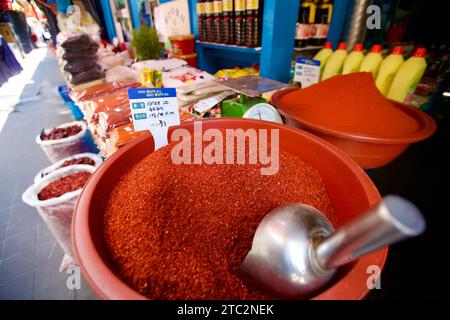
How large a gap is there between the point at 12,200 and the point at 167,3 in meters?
2.21

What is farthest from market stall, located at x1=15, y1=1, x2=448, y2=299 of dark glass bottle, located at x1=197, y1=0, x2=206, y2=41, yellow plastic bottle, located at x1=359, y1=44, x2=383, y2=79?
dark glass bottle, located at x1=197, y1=0, x2=206, y2=41

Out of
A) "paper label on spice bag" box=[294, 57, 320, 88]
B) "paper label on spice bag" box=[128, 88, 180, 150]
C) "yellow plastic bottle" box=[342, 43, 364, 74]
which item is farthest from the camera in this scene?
"yellow plastic bottle" box=[342, 43, 364, 74]

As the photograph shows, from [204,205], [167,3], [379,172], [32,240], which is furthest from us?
[167,3]

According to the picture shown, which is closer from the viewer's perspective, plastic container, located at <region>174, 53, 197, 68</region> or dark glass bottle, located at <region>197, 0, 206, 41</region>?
dark glass bottle, located at <region>197, 0, 206, 41</region>

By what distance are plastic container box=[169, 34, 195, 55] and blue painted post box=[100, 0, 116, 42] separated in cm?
330

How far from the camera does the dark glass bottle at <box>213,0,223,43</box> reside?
64.3 inches

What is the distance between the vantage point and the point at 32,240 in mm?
1382

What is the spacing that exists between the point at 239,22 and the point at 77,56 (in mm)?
1147

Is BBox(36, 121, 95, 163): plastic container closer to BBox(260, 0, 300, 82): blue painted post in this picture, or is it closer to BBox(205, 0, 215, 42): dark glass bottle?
BBox(205, 0, 215, 42): dark glass bottle

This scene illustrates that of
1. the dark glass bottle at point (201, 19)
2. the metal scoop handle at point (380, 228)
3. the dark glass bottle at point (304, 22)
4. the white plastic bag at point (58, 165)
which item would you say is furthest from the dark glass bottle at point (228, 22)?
the metal scoop handle at point (380, 228)

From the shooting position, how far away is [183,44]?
207cm

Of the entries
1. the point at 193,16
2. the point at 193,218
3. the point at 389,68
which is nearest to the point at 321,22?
the point at 389,68
